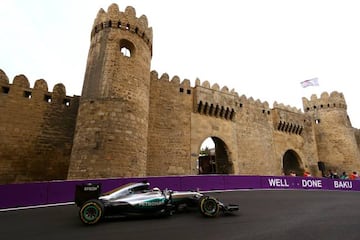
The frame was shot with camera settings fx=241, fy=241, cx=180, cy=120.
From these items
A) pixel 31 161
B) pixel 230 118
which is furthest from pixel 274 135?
pixel 31 161

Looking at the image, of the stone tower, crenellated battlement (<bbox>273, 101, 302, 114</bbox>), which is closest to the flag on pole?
crenellated battlement (<bbox>273, 101, 302, 114</bbox>)

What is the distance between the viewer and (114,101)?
12.0m

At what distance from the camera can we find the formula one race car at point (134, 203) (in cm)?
580

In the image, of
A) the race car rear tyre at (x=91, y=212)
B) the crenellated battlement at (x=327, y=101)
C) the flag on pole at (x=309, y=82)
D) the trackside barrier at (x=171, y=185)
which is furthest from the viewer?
the crenellated battlement at (x=327, y=101)

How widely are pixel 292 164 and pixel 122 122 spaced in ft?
62.9

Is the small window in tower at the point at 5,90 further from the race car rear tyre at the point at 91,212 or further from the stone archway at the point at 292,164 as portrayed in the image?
the stone archway at the point at 292,164

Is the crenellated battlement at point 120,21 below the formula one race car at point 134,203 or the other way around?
the other way around

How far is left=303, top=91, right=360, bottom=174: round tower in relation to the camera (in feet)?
81.6

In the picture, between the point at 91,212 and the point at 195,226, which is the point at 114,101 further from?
the point at 195,226

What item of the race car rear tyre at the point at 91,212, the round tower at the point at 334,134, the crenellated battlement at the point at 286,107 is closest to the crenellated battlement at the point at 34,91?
the race car rear tyre at the point at 91,212

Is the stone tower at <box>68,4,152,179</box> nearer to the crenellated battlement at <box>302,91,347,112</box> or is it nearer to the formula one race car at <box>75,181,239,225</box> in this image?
the formula one race car at <box>75,181,239,225</box>

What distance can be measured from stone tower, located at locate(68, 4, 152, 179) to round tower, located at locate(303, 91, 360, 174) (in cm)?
2129

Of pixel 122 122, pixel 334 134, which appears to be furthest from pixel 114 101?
pixel 334 134

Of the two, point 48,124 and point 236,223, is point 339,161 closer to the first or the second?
point 236,223
